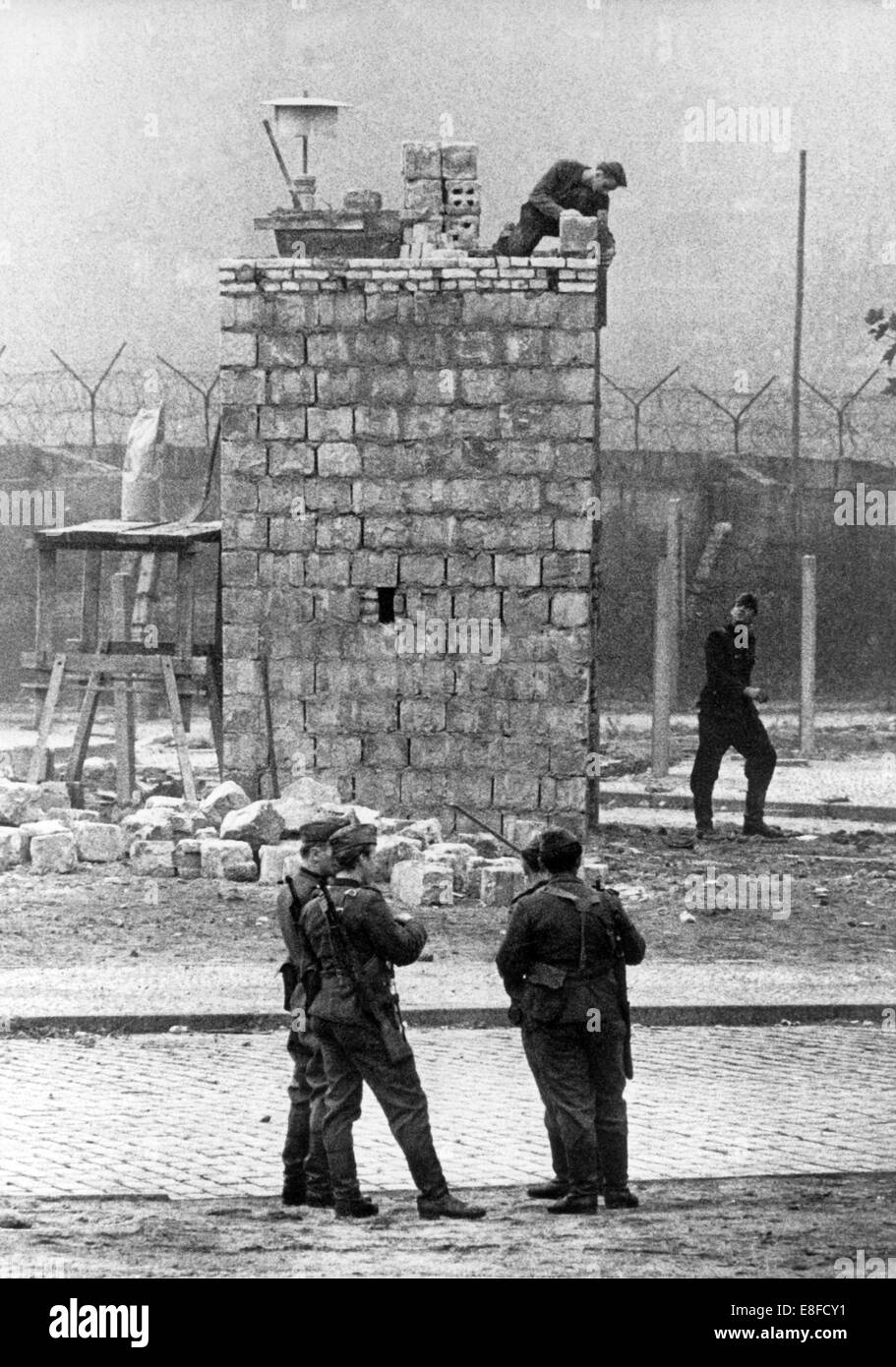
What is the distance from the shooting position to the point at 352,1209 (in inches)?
351

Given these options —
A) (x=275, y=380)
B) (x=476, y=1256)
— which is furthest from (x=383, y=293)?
(x=476, y=1256)

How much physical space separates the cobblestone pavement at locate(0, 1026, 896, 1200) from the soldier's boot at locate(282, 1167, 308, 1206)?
196 mm

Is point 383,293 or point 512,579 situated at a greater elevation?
point 383,293

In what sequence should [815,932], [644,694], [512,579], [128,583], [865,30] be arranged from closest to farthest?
[815,932]
[512,579]
[128,583]
[644,694]
[865,30]

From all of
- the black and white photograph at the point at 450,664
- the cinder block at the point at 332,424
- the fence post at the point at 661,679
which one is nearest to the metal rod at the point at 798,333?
the black and white photograph at the point at 450,664

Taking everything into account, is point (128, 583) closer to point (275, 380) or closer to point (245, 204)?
point (275, 380)

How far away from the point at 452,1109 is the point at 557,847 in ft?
6.55

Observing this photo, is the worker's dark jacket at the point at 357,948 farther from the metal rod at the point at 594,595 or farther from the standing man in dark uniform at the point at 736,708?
the standing man in dark uniform at the point at 736,708

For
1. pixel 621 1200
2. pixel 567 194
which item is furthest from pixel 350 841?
pixel 567 194

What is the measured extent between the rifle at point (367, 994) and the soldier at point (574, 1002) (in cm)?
58

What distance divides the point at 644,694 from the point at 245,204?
17134mm

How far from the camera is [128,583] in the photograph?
2375 cm

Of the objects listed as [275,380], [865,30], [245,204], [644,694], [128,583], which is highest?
[865,30]

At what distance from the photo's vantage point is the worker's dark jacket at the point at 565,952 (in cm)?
925
